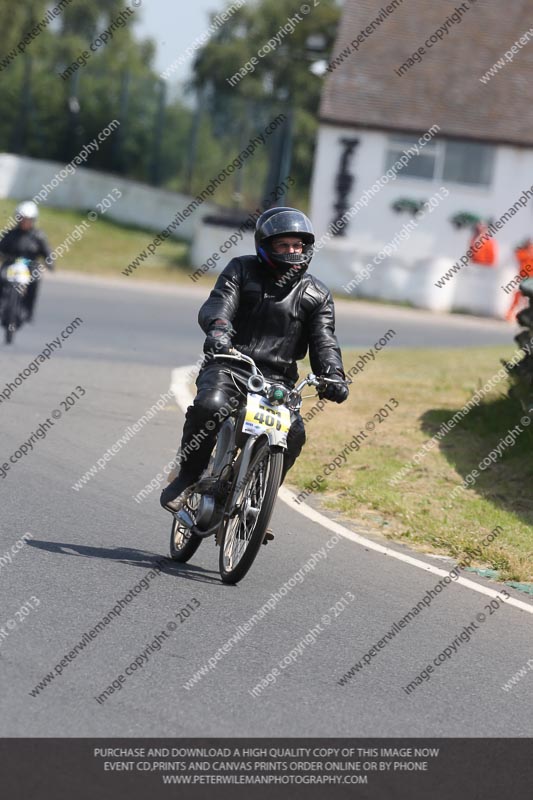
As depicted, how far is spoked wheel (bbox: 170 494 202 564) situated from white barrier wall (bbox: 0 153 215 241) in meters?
33.3

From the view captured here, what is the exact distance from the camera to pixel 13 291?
17.8 meters

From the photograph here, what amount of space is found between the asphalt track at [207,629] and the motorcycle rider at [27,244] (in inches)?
257

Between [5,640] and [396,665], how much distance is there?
177cm

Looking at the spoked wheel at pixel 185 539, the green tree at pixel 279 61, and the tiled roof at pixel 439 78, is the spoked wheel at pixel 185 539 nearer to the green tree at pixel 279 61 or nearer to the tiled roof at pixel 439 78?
the tiled roof at pixel 439 78

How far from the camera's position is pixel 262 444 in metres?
7.36

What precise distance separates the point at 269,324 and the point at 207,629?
1894mm

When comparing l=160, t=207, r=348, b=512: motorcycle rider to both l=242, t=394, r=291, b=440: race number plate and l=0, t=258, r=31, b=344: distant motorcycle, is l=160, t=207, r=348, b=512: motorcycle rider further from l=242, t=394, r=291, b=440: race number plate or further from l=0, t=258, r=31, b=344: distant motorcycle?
l=0, t=258, r=31, b=344: distant motorcycle

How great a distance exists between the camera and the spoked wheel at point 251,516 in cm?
716

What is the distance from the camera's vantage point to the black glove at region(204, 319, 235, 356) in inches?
293

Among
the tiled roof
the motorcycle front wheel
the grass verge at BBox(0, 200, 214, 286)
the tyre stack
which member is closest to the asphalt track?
the tyre stack
